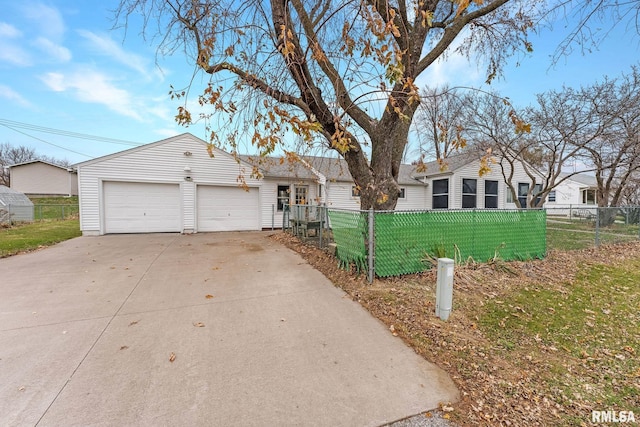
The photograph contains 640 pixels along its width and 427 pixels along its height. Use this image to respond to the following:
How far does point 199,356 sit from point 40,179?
35578mm

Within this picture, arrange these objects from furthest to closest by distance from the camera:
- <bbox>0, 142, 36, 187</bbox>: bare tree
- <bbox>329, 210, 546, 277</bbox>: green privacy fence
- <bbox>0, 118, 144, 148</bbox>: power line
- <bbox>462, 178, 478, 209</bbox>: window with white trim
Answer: <bbox>0, 142, 36, 187</bbox>: bare tree
<bbox>0, 118, 144, 148</bbox>: power line
<bbox>462, 178, 478, 209</bbox>: window with white trim
<bbox>329, 210, 546, 277</bbox>: green privacy fence

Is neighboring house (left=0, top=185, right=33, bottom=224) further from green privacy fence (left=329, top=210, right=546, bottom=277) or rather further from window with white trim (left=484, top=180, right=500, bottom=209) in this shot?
window with white trim (left=484, top=180, right=500, bottom=209)

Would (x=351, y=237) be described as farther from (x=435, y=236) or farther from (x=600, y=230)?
(x=600, y=230)

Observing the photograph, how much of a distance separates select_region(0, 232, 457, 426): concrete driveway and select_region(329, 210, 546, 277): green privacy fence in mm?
1021

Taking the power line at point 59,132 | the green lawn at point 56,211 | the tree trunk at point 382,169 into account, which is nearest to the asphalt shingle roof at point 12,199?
the green lawn at point 56,211

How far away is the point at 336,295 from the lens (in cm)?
436

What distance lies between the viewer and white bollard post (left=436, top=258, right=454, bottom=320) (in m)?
3.37

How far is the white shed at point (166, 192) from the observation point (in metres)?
10.2

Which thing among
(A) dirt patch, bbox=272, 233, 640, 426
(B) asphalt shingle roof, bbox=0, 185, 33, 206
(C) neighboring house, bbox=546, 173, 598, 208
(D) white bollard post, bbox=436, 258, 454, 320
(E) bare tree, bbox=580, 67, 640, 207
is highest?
(E) bare tree, bbox=580, 67, 640, 207

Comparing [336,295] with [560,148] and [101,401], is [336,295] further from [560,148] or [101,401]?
[560,148]

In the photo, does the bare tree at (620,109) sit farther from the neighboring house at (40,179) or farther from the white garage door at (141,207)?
the neighboring house at (40,179)

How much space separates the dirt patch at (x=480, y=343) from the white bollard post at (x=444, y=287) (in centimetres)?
13

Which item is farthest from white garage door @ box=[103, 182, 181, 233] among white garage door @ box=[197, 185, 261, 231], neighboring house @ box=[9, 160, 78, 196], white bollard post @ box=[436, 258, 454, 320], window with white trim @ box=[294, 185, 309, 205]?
neighboring house @ box=[9, 160, 78, 196]

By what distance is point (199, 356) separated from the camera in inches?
106
